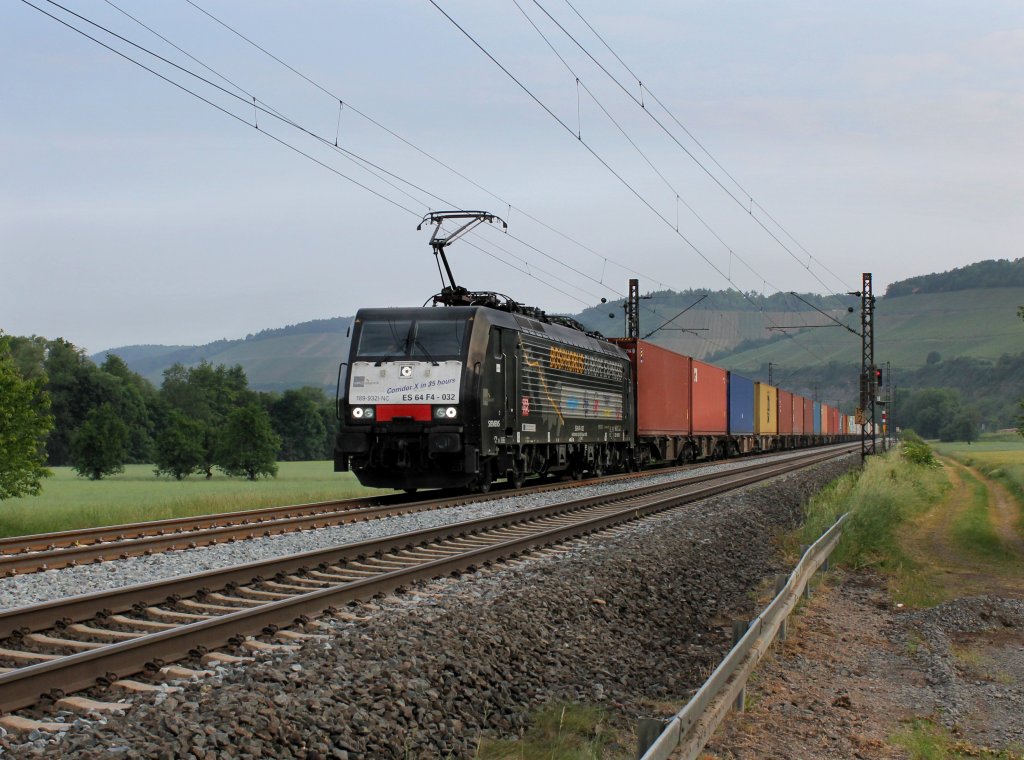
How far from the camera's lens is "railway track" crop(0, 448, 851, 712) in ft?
19.8

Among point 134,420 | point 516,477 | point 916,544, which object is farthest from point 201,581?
point 134,420

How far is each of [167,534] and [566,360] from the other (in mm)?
12481

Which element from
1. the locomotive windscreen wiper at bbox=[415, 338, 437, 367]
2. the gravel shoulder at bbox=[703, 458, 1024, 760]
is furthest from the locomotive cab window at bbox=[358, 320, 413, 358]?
the gravel shoulder at bbox=[703, 458, 1024, 760]

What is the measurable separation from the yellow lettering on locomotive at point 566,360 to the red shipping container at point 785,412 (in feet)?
115

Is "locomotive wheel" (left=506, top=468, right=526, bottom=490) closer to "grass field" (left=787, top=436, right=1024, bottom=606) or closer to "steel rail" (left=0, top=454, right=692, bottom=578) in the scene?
"steel rail" (left=0, top=454, right=692, bottom=578)

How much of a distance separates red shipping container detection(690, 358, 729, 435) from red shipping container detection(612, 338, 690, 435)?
0.99 m

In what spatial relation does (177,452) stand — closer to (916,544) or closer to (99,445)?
(99,445)

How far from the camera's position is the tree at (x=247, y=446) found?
40125mm

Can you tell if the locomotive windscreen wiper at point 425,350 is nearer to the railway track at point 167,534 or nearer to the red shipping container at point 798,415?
the railway track at point 167,534

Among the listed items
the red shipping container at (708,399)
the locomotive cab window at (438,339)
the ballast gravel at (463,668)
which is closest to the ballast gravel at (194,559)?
the ballast gravel at (463,668)

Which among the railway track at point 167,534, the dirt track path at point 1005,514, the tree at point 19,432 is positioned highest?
the tree at point 19,432

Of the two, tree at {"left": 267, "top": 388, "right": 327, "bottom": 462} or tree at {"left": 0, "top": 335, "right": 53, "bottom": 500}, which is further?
tree at {"left": 267, "top": 388, "right": 327, "bottom": 462}

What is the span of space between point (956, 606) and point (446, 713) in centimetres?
708

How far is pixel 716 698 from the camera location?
19.1ft
